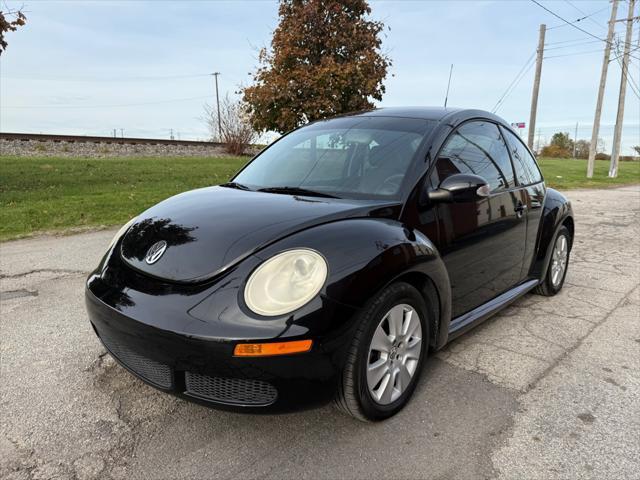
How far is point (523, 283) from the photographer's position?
3.89 metres

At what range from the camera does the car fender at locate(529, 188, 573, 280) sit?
3.96 meters

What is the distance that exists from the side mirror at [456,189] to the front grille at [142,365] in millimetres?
1626

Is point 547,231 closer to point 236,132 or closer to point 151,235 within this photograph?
point 151,235

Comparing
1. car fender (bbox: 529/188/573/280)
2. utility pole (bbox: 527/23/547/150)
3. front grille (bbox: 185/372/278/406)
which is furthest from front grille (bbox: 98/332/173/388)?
utility pole (bbox: 527/23/547/150)

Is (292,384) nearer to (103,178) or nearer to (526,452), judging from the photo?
(526,452)

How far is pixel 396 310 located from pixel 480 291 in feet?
3.67

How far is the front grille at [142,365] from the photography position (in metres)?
2.07

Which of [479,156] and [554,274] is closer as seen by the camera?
[479,156]

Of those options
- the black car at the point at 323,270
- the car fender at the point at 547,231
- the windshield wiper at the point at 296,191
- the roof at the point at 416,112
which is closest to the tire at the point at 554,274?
the car fender at the point at 547,231

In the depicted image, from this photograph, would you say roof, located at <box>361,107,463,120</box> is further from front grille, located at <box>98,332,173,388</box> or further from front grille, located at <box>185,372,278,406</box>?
front grille, located at <box>98,332,173,388</box>

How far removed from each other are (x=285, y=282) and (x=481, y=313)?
5.47 ft

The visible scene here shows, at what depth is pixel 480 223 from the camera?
3.04 meters

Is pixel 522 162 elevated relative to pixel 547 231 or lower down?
elevated

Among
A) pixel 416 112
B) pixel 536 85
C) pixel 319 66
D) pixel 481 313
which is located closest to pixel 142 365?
pixel 481 313
